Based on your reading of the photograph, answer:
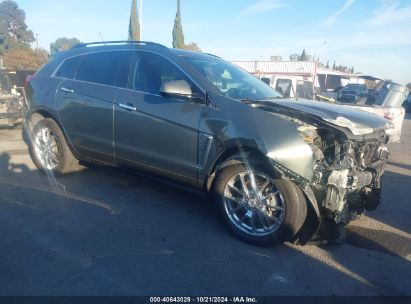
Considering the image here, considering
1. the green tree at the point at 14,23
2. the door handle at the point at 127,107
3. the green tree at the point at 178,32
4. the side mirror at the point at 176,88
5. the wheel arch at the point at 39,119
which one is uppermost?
the green tree at the point at 14,23

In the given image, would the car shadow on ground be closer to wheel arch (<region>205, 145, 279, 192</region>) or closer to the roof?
wheel arch (<region>205, 145, 279, 192</region>)

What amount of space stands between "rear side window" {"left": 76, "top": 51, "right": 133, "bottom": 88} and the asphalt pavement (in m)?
1.51

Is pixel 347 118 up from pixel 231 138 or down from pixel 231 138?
up

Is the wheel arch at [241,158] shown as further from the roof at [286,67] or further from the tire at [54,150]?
the roof at [286,67]

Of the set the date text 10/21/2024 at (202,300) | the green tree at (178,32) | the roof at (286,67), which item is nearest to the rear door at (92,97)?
the date text 10/21/2024 at (202,300)

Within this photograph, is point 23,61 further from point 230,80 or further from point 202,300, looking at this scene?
point 202,300

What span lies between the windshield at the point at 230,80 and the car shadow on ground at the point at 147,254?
149 cm

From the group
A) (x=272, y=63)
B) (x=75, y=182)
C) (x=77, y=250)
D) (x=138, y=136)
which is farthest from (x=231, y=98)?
(x=272, y=63)

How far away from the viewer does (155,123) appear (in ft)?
13.6

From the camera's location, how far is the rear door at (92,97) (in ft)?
15.2

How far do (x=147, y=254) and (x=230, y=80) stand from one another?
2.23m

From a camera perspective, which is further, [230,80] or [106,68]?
[106,68]

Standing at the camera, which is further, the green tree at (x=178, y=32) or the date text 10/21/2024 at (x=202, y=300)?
the green tree at (x=178, y=32)

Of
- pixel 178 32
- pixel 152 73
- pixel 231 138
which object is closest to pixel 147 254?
pixel 231 138
